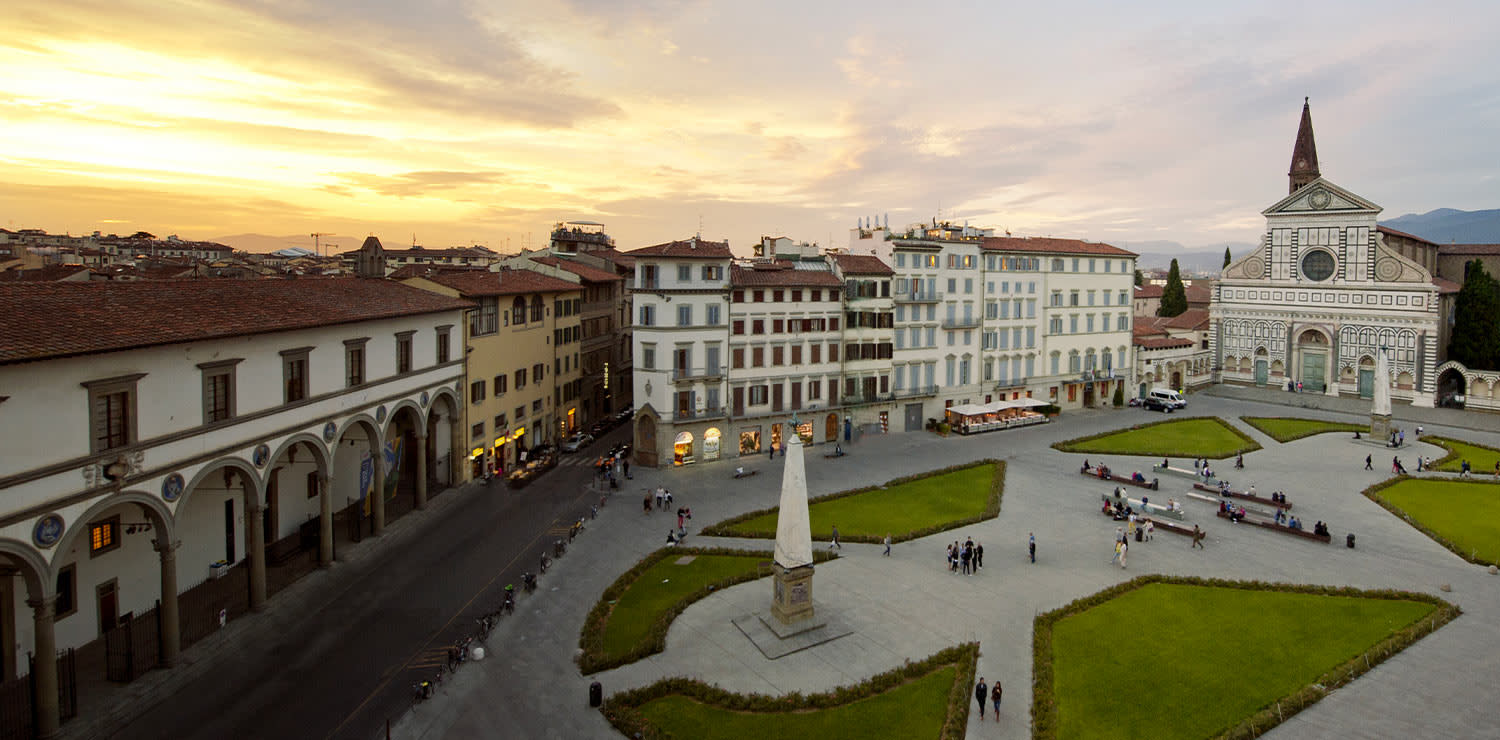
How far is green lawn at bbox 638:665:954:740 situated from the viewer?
68.4 feet

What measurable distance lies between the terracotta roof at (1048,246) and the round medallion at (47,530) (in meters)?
59.7

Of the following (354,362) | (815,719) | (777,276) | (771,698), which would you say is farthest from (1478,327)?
(354,362)

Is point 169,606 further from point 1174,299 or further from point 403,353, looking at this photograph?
point 1174,299

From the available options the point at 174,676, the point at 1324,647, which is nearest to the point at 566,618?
the point at 174,676

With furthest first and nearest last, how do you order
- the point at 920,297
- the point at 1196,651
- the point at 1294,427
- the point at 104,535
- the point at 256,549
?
the point at 1294,427, the point at 920,297, the point at 256,549, the point at 104,535, the point at 1196,651

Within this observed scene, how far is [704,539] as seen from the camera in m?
37.0

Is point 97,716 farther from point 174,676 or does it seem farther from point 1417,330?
point 1417,330

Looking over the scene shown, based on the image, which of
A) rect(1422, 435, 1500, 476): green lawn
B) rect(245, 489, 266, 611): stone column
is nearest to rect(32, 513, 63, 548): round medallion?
rect(245, 489, 266, 611): stone column

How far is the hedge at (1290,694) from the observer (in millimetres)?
21125

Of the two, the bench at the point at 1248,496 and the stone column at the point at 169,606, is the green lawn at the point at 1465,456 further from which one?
the stone column at the point at 169,606

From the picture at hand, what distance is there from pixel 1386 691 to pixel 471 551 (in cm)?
3345

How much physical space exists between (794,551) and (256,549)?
765 inches

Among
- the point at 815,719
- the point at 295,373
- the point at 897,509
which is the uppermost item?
the point at 295,373

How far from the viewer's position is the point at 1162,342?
A: 79750 millimetres
